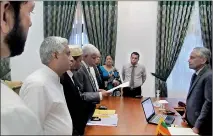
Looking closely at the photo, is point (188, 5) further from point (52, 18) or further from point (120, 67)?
point (52, 18)

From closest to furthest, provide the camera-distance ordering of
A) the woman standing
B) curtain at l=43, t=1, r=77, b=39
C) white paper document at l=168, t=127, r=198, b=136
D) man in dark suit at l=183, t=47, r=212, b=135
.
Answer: white paper document at l=168, t=127, r=198, b=136, man in dark suit at l=183, t=47, r=212, b=135, the woman standing, curtain at l=43, t=1, r=77, b=39

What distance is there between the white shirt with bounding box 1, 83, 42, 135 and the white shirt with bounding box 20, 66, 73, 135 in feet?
2.39

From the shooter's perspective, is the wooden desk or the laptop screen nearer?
the wooden desk

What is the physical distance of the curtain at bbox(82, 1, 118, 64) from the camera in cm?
543

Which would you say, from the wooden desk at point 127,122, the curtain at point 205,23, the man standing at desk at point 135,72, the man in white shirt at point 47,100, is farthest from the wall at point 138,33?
the man in white shirt at point 47,100

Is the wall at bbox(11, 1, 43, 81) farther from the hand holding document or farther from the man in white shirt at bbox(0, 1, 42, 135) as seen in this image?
the man in white shirt at bbox(0, 1, 42, 135)

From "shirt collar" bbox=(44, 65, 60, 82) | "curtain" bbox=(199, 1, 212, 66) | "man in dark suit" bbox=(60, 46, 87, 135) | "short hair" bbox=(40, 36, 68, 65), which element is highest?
"curtain" bbox=(199, 1, 212, 66)

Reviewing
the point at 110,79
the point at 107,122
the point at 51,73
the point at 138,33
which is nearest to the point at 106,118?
the point at 107,122

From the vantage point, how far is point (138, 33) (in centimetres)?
544

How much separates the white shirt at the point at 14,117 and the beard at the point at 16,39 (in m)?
0.08

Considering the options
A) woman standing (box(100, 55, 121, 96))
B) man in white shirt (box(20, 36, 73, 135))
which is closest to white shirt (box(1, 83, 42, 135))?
man in white shirt (box(20, 36, 73, 135))

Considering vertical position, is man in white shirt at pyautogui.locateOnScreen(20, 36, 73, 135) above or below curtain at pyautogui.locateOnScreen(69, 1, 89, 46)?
below

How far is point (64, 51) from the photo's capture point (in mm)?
1562

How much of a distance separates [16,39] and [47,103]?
772 mm
